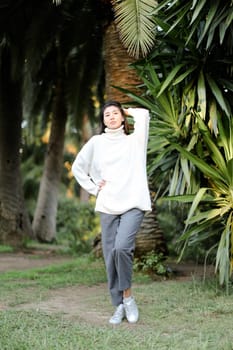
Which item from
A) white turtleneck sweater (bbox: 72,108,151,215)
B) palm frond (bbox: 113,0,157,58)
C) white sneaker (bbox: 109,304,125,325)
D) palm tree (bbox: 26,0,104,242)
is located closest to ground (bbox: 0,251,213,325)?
white sneaker (bbox: 109,304,125,325)

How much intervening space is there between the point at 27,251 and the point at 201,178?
6.05 meters

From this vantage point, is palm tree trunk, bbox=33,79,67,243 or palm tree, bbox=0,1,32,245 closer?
palm tree, bbox=0,1,32,245

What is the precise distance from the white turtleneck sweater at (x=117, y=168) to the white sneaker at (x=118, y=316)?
807 millimetres

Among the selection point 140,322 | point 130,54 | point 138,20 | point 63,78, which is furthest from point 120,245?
point 63,78

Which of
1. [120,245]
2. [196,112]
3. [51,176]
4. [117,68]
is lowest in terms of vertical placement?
[120,245]

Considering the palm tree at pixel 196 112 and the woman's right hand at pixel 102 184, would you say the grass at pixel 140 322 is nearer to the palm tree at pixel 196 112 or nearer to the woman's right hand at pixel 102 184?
the palm tree at pixel 196 112

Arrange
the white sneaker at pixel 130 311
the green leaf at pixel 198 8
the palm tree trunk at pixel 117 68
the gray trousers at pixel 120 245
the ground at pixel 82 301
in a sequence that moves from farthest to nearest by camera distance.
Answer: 1. the palm tree trunk at pixel 117 68
2. the green leaf at pixel 198 8
3. the ground at pixel 82 301
4. the white sneaker at pixel 130 311
5. the gray trousers at pixel 120 245

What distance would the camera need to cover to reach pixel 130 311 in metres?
4.69

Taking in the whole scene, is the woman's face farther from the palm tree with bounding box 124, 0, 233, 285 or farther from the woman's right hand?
the palm tree with bounding box 124, 0, 233, 285

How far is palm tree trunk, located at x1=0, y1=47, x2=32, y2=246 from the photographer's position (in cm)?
1243

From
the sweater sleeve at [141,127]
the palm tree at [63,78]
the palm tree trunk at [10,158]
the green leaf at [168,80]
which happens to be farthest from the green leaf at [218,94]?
the palm tree trunk at [10,158]

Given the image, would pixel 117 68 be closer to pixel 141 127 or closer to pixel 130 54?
pixel 130 54

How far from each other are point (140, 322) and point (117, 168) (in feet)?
4.25

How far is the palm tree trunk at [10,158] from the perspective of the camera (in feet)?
40.8
